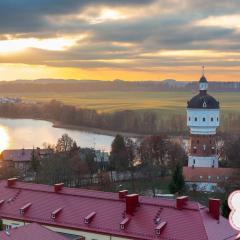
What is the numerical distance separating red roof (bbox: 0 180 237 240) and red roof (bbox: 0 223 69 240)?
2703mm

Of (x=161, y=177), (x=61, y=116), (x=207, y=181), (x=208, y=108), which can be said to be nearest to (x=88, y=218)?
(x=207, y=181)

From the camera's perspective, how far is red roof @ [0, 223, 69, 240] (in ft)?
54.6

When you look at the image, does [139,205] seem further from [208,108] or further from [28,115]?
[28,115]

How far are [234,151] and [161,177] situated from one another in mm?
11108

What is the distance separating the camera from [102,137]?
90.1m

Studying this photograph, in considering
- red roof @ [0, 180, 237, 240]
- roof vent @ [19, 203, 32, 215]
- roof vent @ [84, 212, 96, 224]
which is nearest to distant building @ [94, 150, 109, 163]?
red roof @ [0, 180, 237, 240]

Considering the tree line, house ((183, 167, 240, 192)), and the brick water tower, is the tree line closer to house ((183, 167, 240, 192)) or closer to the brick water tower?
the brick water tower

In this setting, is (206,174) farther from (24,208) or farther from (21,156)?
(24,208)

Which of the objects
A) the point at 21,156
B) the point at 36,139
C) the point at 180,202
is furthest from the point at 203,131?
the point at 36,139

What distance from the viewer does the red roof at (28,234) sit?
16656 millimetres

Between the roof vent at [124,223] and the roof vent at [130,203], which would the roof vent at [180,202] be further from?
the roof vent at [124,223]

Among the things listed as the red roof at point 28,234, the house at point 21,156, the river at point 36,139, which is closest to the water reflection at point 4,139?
the river at point 36,139

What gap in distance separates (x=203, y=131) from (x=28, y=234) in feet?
110

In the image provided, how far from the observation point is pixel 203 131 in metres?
48.9
